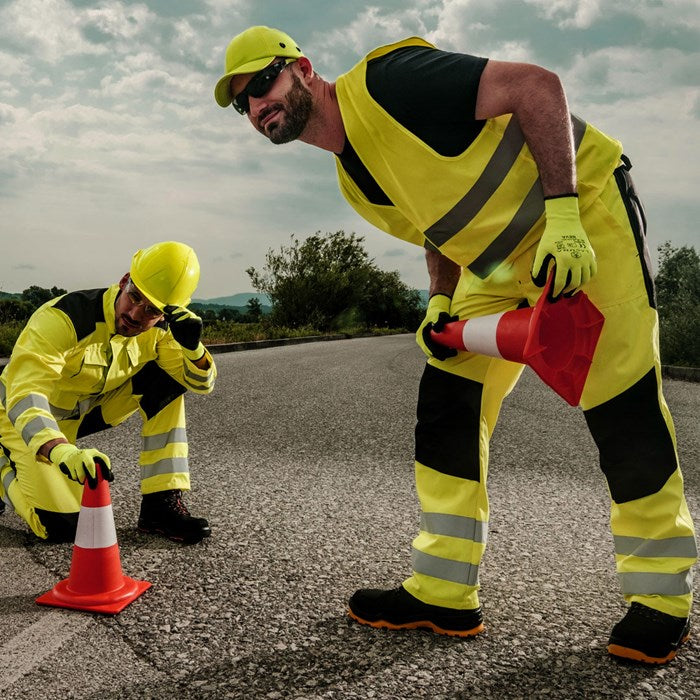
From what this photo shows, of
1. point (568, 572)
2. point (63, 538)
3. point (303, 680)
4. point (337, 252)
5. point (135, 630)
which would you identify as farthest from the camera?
point (337, 252)

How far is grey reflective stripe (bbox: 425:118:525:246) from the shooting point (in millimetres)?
2215

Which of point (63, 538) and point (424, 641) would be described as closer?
point (424, 641)

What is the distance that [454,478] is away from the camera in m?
2.48

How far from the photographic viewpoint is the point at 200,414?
273 inches

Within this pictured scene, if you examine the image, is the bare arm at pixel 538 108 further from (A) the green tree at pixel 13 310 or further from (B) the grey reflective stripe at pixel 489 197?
(A) the green tree at pixel 13 310

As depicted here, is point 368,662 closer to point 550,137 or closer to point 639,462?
point 639,462

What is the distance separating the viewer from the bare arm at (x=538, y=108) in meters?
2.11

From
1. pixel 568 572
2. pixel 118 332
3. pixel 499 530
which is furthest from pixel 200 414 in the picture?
pixel 568 572

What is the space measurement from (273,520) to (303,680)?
1559mm

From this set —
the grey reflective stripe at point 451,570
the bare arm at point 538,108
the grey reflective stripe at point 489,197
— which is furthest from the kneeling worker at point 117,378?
the bare arm at point 538,108

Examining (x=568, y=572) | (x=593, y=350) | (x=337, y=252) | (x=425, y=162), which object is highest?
(x=337, y=252)

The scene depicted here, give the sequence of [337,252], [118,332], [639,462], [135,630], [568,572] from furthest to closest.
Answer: [337,252]
[118,332]
[568,572]
[135,630]
[639,462]

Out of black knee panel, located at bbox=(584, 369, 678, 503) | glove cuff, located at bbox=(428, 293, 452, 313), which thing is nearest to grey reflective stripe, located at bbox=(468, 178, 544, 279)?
glove cuff, located at bbox=(428, 293, 452, 313)

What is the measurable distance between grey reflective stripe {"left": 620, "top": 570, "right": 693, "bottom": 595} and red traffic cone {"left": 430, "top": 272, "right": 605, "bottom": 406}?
1.89 ft
